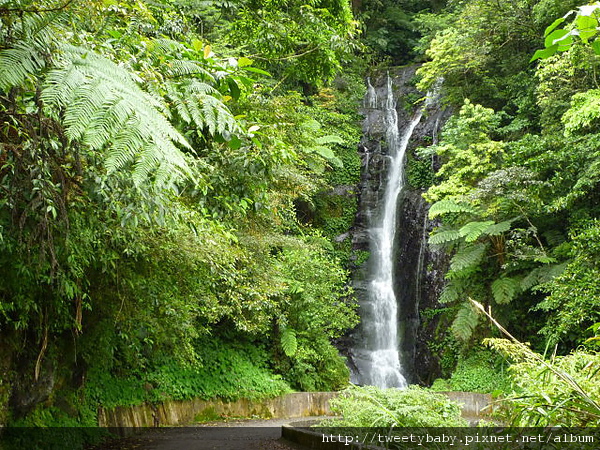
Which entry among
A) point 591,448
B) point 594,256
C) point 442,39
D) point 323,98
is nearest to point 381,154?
point 323,98

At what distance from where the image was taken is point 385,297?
680 inches

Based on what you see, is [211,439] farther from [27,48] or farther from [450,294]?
[450,294]

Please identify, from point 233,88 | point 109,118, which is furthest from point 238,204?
point 109,118

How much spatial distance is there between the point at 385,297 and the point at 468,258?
4.52 meters

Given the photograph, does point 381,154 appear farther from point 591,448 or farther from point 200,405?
point 591,448

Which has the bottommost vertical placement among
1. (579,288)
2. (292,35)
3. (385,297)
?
(579,288)

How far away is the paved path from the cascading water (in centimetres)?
642

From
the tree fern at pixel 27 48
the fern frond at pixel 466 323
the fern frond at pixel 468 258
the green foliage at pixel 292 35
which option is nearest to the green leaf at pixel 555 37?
the tree fern at pixel 27 48

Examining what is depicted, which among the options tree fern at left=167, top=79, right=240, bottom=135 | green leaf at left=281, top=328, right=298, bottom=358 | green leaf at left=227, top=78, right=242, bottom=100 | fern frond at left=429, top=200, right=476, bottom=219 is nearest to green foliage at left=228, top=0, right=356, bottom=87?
green leaf at left=227, top=78, right=242, bottom=100

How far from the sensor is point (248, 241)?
971 centimetres

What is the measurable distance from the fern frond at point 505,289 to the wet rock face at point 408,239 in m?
3.60

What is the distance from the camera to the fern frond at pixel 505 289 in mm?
12500

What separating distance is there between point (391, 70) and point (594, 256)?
59.4 ft

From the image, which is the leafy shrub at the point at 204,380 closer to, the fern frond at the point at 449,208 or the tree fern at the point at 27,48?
the fern frond at the point at 449,208
